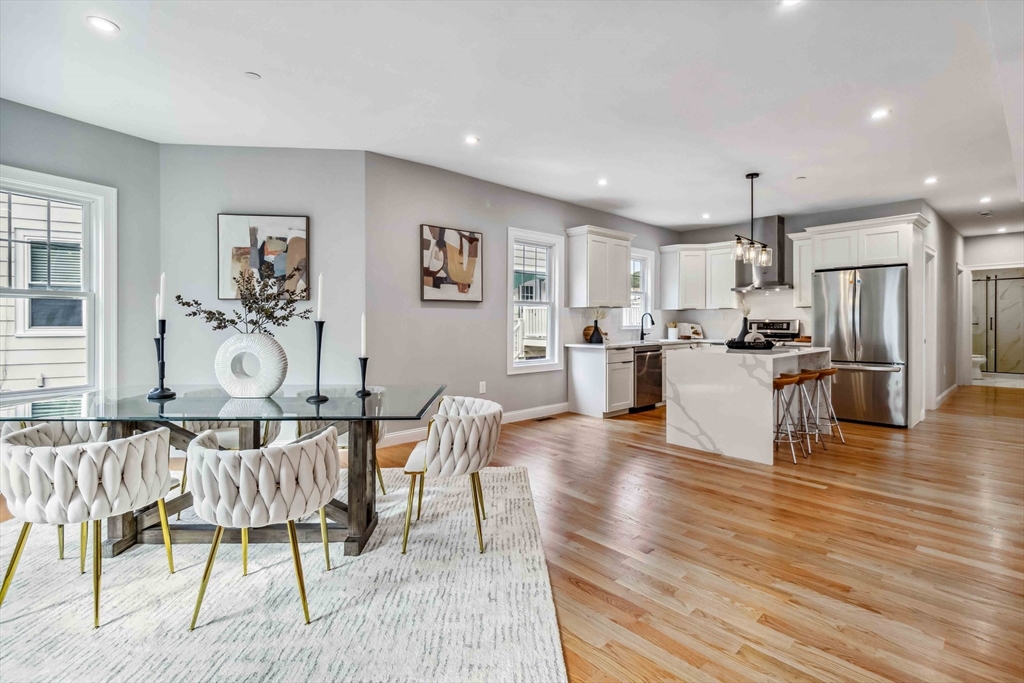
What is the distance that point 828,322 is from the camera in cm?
578

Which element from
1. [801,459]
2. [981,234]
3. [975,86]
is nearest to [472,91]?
[975,86]

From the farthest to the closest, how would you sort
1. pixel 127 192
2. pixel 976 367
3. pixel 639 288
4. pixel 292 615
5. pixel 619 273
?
pixel 976 367
pixel 639 288
pixel 619 273
pixel 127 192
pixel 292 615

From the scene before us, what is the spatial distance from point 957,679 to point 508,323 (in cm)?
430

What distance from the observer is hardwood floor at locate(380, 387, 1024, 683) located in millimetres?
1691

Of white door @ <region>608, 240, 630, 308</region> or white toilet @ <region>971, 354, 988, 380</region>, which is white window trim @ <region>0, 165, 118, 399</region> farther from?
white toilet @ <region>971, 354, 988, 380</region>

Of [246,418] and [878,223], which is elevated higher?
[878,223]

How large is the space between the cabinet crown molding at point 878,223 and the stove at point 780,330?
133 cm

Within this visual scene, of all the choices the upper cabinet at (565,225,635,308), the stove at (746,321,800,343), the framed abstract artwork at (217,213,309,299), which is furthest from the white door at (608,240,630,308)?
the framed abstract artwork at (217,213,309,299)

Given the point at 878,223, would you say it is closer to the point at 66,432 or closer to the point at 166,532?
the point at 166,532

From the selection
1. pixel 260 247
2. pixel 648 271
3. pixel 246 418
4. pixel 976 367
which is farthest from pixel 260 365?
pixel 976 367

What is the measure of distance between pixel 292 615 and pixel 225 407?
94 centimetres

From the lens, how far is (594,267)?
238 inches

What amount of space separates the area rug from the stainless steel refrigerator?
4.80 m

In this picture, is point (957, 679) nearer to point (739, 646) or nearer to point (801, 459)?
point (739, 646)
